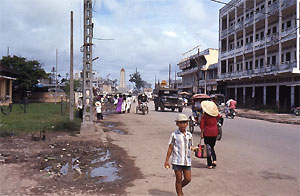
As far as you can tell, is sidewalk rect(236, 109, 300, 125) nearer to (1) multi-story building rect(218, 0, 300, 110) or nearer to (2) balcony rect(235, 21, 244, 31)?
(1) multi-story building rect(218, 0, 300, 110)

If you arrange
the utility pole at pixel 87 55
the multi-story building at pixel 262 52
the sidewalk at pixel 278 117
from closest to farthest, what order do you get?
the utility pole at pixel 87 55, the sidewalk at pixel 278 117, the multi-story building at pixel 262 52

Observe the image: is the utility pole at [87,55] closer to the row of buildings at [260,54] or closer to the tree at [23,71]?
the row of buildings at [260,54]

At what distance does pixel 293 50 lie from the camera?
99.8 ft

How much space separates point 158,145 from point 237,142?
3.01m

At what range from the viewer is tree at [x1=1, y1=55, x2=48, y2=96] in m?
45.4

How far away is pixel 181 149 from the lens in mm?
4727

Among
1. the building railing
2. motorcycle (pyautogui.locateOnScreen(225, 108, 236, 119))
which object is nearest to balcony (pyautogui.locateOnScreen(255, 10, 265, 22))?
the building railing

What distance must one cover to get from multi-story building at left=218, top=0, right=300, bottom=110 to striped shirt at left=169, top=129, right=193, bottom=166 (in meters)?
22.4

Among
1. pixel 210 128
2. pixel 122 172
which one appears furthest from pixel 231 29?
pixel 122 172

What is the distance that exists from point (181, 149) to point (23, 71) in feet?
150

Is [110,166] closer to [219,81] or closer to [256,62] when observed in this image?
[256,62]

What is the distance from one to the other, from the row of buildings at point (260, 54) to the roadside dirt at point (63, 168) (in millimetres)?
20505

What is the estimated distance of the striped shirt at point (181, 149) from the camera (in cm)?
470

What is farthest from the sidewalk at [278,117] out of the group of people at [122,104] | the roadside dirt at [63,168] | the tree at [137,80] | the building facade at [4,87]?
the tree at [137,80]
